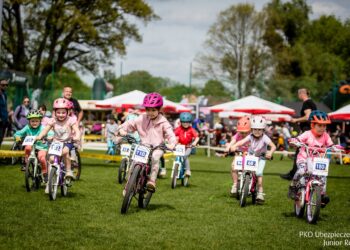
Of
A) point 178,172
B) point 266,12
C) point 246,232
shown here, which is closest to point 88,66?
point 266,12

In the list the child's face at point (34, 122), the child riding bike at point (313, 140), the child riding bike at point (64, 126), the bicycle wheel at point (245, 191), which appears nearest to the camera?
the child riding bike at point (313, 140)

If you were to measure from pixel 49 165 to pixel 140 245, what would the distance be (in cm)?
399

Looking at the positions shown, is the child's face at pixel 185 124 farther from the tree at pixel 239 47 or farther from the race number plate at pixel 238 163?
the tree at pixel 239 47

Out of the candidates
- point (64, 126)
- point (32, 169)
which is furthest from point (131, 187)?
point (32, 169)

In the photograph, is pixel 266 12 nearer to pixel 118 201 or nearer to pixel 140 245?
pixel 118 201

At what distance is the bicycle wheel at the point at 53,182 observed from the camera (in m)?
9.89

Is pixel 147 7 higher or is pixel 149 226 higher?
pixel 147 7

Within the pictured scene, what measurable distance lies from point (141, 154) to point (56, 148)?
Result: 6.40 feet

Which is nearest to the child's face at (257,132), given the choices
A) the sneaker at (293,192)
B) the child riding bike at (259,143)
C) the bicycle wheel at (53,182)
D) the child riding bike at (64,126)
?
the child riding bike at (259,143)

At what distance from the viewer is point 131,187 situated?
28.2 ft

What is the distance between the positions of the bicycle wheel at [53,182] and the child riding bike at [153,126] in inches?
62.5

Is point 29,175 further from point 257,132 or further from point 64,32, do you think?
point 64,32

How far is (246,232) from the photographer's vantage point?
7.73 meters

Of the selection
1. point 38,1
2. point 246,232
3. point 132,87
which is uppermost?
point 38,1
